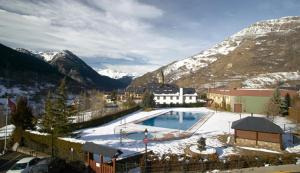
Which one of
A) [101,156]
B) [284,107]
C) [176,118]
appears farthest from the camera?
[176,118]

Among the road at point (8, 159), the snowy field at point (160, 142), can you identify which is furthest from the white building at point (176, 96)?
the road at point (8, 159)

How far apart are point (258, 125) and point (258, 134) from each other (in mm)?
859

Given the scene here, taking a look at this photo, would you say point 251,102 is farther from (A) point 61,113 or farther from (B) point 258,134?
(A) point 61,113

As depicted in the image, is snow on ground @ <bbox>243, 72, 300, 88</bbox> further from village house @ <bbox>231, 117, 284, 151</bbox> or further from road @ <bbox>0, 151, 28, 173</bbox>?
road @ <bbox>0, 151, 28, 173</bbox>

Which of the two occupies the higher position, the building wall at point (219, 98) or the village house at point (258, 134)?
the building wall at point (219, 98)

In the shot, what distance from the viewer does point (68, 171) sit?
17.9 meters

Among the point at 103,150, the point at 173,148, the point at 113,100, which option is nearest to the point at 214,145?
the point at 173,148

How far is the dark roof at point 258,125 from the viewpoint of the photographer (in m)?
25.5

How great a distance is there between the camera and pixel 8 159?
2281 cm

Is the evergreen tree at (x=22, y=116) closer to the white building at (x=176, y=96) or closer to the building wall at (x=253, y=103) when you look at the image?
the building wall at (x=253, y=103)

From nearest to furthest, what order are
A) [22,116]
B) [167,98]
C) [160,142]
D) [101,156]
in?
[101,156] → [160,142] → [22,116] → [167,98]

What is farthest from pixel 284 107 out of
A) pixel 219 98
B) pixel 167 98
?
pixel 167 98

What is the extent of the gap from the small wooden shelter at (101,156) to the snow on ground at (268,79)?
4602 inches

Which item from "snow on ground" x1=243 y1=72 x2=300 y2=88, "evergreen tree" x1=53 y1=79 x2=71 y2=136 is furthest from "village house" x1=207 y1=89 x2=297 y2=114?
"snow on ground" x1=243 y1=72 x2=300 y2=88
